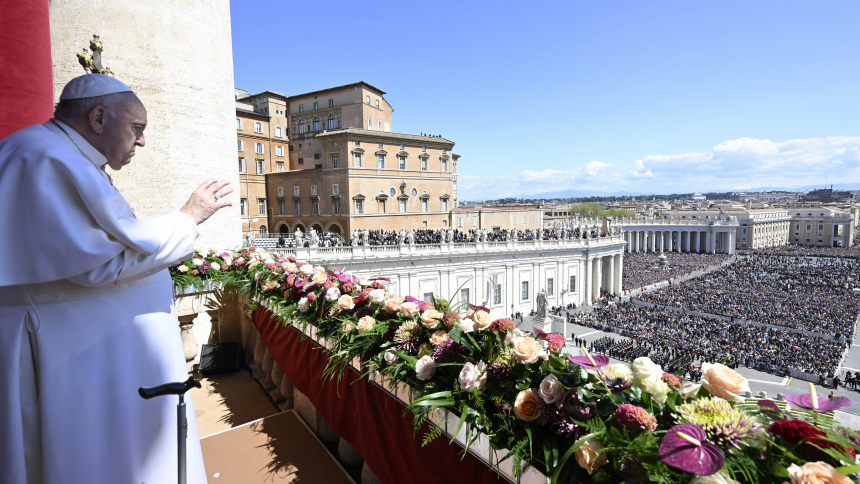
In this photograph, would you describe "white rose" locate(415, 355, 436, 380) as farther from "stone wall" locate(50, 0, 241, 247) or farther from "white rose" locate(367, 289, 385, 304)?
"stone wall" locate(50, 0, 241, 247)

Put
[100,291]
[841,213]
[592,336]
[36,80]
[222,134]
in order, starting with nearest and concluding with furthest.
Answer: [100,291], [36,80], [222,134], [592,336], [841,213]

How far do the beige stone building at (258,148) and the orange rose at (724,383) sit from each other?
132ft

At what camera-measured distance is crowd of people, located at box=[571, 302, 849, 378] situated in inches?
934

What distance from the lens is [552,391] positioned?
227 cm

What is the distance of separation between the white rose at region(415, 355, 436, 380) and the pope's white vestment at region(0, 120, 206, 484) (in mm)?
1514

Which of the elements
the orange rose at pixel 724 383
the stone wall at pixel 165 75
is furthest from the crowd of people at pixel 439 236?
the orange rose at pixel 724 383

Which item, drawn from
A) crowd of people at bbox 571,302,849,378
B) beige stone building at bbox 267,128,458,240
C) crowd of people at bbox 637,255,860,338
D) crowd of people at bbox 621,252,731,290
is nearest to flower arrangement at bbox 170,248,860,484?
crowd of people at bbox 571,302,849,378

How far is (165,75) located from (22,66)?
273 inches

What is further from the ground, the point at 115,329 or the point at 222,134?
the point at 222,134

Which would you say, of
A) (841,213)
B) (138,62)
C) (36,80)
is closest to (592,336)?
(138,62)

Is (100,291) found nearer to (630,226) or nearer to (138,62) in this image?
(138,62)

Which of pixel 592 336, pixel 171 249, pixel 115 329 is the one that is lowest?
pixel 592 336

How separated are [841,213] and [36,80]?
150m

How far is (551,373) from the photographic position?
95.0 inches
